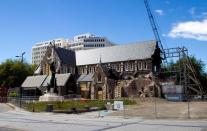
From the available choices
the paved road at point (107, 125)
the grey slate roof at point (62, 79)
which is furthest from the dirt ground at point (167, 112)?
the grey slate roof at point (62, 79)

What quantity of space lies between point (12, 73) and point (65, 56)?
18622 mm

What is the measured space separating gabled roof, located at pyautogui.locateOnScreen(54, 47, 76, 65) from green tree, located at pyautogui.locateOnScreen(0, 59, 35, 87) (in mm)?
15589

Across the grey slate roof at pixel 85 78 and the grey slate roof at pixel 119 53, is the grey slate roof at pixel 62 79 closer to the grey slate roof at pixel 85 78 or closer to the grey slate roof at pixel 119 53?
the grey slate roof at pixel 85 78

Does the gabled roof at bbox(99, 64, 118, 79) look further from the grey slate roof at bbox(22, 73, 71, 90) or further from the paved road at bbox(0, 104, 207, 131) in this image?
the paved road at bbox(0, 104, 207, 131)

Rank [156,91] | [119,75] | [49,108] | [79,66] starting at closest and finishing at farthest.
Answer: [49,108], [156,91], [119,75], [79,66]

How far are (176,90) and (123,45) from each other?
31939mm

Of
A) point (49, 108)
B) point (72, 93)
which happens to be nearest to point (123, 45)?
point (72, 93)

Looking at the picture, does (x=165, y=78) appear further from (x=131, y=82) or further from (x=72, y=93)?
(x=72, y=93)

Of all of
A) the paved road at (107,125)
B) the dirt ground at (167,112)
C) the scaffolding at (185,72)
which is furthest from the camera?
Result: the scaffolding at (185,72)

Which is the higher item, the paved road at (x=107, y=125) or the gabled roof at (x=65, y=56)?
the gabled roof at (x=65, y=56)

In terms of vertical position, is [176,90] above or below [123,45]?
below

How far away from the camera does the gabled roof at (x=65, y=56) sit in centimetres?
10844

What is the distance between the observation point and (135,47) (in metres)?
103

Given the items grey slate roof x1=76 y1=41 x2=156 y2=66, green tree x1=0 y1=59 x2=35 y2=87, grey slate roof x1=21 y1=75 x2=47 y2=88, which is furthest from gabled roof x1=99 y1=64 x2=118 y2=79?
green tree x1=0 y1=59 x2=35 y2=87
